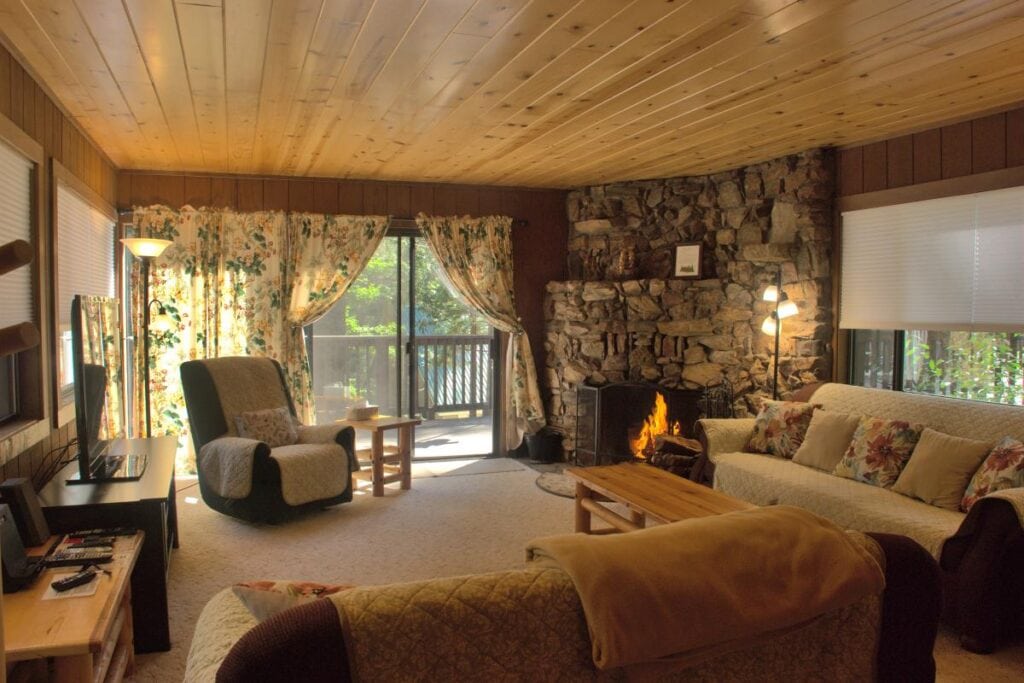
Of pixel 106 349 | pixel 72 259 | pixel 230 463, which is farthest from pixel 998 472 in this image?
pixel 72 259

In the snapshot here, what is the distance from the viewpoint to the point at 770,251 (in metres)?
5.09

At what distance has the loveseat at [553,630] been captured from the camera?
104cm

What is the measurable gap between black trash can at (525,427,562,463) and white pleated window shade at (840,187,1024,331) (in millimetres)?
2458

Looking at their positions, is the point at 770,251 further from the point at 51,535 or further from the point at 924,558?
the point at 51,535

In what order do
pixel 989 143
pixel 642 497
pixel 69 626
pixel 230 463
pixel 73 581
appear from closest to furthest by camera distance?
pixel 69 626 < pixel 73 581 < pixel 642 497 < pixel 989 143 < pixel 230 463

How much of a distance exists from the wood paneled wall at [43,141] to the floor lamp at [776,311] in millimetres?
4136

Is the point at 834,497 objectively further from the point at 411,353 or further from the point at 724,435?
the point at 411,353

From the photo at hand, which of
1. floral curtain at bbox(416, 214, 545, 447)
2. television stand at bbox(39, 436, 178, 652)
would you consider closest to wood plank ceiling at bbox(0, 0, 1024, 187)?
floral curtain at bbox(416, 214, 545, 447)

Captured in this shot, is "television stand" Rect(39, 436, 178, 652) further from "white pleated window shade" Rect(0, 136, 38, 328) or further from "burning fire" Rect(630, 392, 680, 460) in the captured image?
"burning fire" Rect(630, 392, 680, 460)

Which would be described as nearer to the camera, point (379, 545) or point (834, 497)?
point (834, 497)

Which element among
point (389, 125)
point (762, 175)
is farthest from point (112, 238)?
point (762, 175)

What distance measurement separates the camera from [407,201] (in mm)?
6023

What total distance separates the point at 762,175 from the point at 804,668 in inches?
174

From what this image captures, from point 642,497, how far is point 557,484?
1.97 metres
